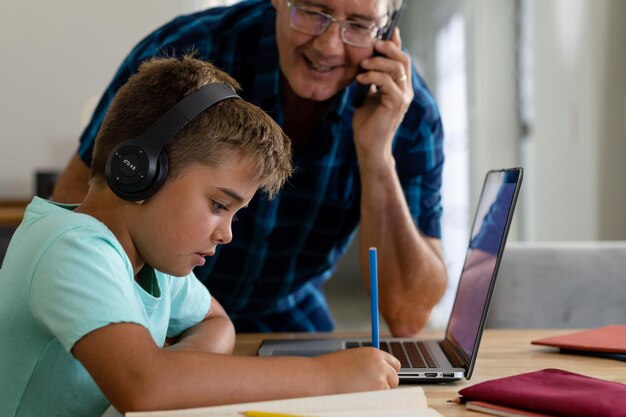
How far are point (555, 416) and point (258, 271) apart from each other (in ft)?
2.96

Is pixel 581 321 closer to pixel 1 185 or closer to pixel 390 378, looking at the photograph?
pixel 390 378

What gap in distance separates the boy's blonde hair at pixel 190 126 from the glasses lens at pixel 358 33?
541 mm

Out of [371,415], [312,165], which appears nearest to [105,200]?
[371,415]

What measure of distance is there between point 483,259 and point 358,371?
1.28 ft

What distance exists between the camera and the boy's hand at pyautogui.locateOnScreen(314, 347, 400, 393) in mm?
853

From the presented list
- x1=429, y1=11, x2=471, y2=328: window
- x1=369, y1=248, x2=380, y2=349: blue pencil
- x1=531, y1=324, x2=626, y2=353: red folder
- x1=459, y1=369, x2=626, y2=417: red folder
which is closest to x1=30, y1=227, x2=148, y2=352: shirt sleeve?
x1=369, y1=248, x2=380, y2=349: blue pencil

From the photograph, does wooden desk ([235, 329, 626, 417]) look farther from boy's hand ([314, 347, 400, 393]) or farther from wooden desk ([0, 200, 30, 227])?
wooden desk ([0, 200, 30, 227])

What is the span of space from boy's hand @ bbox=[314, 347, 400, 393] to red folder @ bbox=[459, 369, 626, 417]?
0.32ft

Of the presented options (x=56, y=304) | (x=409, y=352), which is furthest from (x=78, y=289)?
(x=409, y=352)

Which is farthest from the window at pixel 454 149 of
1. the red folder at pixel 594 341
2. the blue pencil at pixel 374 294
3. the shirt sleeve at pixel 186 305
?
the blue pencil at pixel 374 294

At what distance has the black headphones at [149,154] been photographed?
2.94 feet

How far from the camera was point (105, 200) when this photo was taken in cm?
97

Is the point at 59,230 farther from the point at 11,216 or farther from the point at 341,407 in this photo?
the point at 11,216

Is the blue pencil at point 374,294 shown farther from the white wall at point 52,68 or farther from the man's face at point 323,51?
the white wall at point 52,68
